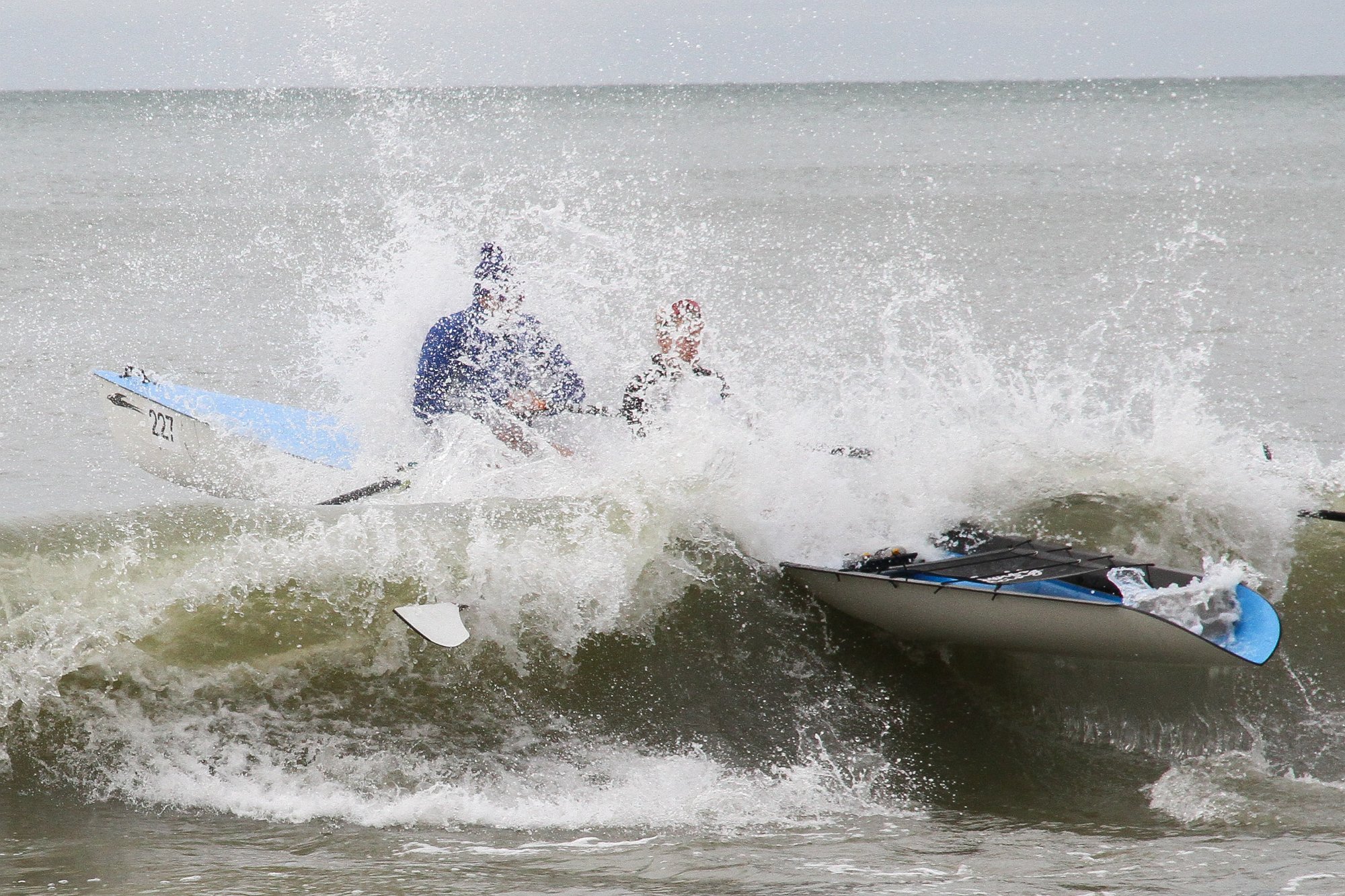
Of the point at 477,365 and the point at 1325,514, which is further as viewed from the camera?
the point at 477,365

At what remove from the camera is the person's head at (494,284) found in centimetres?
644

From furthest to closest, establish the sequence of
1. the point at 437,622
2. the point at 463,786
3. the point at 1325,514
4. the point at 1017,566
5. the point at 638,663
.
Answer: the point at 1325,514 → the point at 638,663 → the point at 1017,566 → the point at 437,622 → the point at 463,786

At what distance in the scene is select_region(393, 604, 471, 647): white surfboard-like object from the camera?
4.55 m

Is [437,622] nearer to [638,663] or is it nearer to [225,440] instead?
[638,663]

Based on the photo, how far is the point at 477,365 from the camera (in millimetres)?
6449

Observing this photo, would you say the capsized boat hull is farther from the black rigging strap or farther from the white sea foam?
the white sea foam

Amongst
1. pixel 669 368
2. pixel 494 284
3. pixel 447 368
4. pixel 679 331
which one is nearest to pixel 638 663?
pixel 669 368

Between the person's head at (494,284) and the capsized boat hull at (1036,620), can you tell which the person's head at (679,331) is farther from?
the capsized boat hull at (1036,620)

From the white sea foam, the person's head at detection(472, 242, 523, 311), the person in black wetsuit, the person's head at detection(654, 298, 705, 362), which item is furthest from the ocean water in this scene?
the person's head at detection(472, 242, 523, 311)

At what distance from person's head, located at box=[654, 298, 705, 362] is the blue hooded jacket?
627mm

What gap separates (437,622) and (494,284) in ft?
7.87

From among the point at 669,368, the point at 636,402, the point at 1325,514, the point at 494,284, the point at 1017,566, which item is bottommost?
the point at 1017,566

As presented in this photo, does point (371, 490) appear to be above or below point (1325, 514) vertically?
above

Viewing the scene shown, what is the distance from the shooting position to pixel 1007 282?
15.2m
